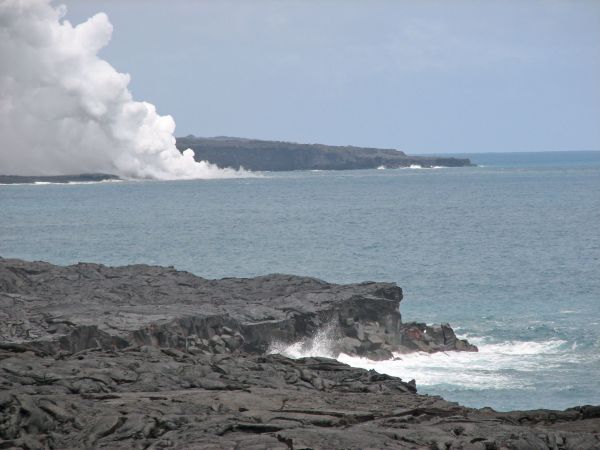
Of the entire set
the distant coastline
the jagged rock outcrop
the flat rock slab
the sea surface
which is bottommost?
the distant coastline

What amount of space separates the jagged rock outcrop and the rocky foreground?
0.05 metres

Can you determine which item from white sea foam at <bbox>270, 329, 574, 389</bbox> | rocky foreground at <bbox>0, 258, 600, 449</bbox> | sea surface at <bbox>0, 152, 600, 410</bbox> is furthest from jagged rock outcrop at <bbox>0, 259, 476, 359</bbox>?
sea surface at <bbox>0, 152, 600, 410</bbox>

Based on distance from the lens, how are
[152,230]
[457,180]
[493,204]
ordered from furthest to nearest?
[457,180]
[493,204]
[152,230]

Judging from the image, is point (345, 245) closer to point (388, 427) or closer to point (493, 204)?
point (493, 204)

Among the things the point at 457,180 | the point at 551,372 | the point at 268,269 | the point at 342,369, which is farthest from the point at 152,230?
the point at 457,180

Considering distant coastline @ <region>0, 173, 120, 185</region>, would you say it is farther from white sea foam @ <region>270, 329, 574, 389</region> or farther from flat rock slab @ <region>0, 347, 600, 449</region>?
flat rock slab @ <region>0, 347, 600, 449</region>

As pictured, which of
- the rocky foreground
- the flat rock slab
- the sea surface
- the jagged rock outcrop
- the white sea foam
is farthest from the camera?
the sea surface

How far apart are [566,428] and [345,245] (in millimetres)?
46556

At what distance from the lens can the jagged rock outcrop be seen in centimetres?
2667

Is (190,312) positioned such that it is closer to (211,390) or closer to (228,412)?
(211,390)

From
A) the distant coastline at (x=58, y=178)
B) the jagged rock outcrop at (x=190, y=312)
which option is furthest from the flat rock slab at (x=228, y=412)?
the distant coastline at (x=58, y=178)

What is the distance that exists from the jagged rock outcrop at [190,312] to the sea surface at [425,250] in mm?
889

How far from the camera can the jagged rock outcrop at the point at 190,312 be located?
26.7 m

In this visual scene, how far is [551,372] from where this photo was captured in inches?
1140
